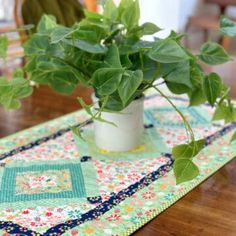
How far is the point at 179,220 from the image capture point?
749mm

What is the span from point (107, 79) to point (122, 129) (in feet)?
0.63

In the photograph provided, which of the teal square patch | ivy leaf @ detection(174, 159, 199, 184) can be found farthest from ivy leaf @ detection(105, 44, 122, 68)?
the teal square patch

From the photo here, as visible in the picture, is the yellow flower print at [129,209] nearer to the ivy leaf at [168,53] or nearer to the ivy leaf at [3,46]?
the ivy leaf at [168,53]

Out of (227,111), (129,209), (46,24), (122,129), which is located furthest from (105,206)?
(46,24)

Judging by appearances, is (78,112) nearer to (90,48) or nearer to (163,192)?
(90,48)

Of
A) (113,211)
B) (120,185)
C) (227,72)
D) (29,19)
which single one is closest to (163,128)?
(120,185)

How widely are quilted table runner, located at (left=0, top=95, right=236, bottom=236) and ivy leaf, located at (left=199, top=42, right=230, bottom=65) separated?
0.68 ft

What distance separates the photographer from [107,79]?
2.80ft

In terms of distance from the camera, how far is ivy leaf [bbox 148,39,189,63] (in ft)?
2.69

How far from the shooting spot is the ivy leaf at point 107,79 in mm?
836

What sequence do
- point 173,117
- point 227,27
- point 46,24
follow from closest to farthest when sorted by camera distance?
point 227,27 → point 46,24 → point 173,117

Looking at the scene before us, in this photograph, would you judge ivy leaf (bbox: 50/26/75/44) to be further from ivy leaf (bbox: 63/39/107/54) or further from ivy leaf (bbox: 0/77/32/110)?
ivy leaf (bbox: 0/77/32/110)

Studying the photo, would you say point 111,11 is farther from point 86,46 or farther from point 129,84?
point 129,84

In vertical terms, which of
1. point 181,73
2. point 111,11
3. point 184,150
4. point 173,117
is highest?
point 111,11
